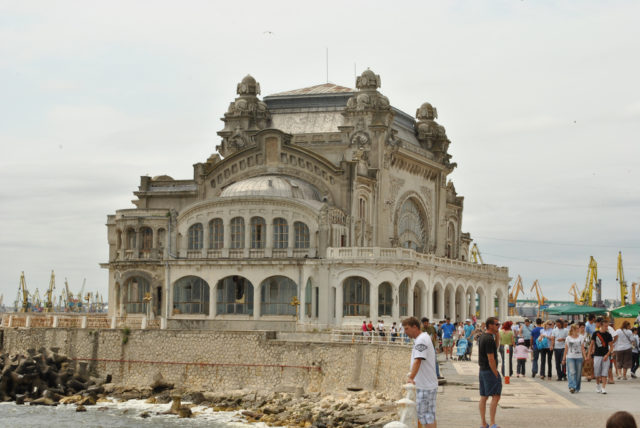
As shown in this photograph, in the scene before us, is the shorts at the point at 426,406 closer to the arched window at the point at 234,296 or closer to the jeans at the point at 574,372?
the jeans at the point at 574,372

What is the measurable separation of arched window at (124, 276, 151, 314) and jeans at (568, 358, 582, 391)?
4306cm

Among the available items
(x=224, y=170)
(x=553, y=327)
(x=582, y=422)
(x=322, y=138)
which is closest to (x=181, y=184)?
(x=224, y=170)

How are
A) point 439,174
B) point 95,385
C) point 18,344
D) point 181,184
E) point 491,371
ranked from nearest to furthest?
1. point 491,371
2. point 95,385
3. point 18,344
4. point 181,184
5. point 439,174

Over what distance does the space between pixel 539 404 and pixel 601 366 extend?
161 inches

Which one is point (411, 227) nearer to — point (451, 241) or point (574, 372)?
point (451, 241)

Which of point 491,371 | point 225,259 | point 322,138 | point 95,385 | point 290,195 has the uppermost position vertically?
point 322,138

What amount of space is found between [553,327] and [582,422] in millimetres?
12669

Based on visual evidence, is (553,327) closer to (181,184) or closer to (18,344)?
(18,344)

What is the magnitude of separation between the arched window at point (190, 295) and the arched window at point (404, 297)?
12579 millimetres

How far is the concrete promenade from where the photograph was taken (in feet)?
64.4

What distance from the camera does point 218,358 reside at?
170 feet

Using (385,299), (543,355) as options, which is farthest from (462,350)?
(385,299)

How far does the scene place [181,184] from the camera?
240 ft

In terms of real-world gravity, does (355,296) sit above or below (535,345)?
above
